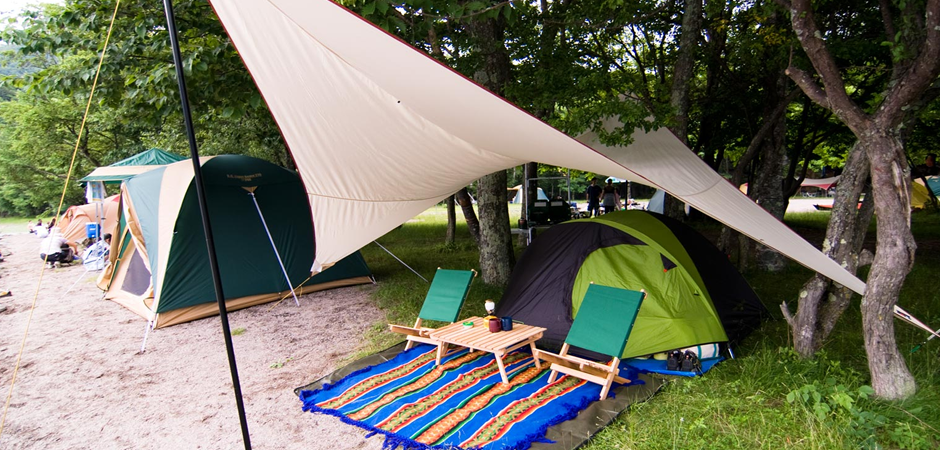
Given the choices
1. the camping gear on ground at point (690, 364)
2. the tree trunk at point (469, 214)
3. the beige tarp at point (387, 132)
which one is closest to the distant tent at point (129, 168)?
the tree trunk at point (469, 214)

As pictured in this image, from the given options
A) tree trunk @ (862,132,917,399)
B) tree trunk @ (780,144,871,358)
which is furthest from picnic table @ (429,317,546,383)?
tree trunk @ (862,132,917,399)

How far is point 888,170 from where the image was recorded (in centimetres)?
308

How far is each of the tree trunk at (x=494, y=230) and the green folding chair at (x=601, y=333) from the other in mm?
2819

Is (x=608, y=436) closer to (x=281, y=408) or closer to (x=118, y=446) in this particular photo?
(x=281, y=408)

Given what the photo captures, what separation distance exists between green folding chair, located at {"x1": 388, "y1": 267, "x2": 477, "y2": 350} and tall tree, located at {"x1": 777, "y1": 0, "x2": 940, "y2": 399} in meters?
2.97

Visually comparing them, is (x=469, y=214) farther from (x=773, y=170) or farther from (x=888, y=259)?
(x=888, y=259)

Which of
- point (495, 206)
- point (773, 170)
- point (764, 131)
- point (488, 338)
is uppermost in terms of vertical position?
point (764, 131)

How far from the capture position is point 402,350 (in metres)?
4.79

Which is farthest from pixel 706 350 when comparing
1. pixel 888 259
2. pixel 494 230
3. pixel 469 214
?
pixel 469 214

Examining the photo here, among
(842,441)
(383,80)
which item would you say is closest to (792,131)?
(842,441)

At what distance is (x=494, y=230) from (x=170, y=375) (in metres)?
4.00

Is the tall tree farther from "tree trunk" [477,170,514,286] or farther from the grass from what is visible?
"tree trunk" [477,170,514,286]

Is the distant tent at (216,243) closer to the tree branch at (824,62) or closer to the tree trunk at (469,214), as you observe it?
the tree trunk at (469,214)

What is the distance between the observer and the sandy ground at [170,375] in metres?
3.42
